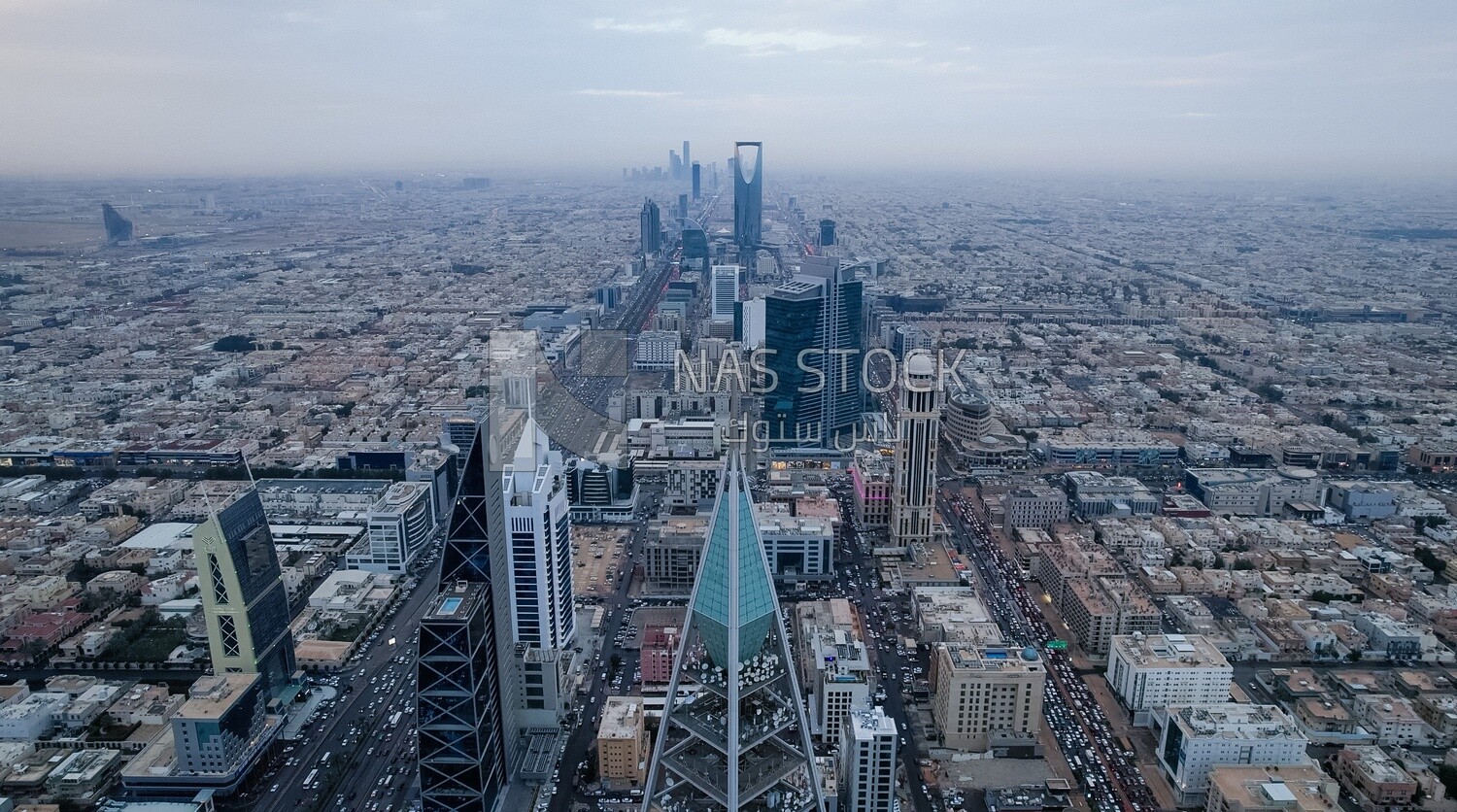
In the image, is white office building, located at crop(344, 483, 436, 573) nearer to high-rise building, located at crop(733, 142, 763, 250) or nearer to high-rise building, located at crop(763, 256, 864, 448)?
high-rise building, located at crop(763, 256, 864, 448)

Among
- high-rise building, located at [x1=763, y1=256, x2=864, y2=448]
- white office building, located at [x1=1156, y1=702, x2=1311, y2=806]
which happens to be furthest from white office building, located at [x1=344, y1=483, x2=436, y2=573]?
white office building, located at [x1=1156, y1=702, x2=1311, y2=806]

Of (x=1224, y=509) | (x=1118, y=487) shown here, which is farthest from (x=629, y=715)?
(x=1224, y=509)

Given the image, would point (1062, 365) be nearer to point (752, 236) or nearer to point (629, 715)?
point (752, 236)

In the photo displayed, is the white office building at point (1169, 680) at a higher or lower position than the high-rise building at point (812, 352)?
lower

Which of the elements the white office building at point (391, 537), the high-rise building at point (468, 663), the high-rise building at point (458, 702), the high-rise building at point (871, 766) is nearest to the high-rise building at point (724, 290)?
the white office building at point (391, 537)

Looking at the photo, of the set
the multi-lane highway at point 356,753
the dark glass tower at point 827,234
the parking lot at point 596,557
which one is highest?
the dark glass tower at point 827,234

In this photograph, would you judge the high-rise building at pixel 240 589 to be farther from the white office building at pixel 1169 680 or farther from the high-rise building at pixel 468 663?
the white office building at pixel 1169 680

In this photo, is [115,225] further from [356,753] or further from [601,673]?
[601,673]
